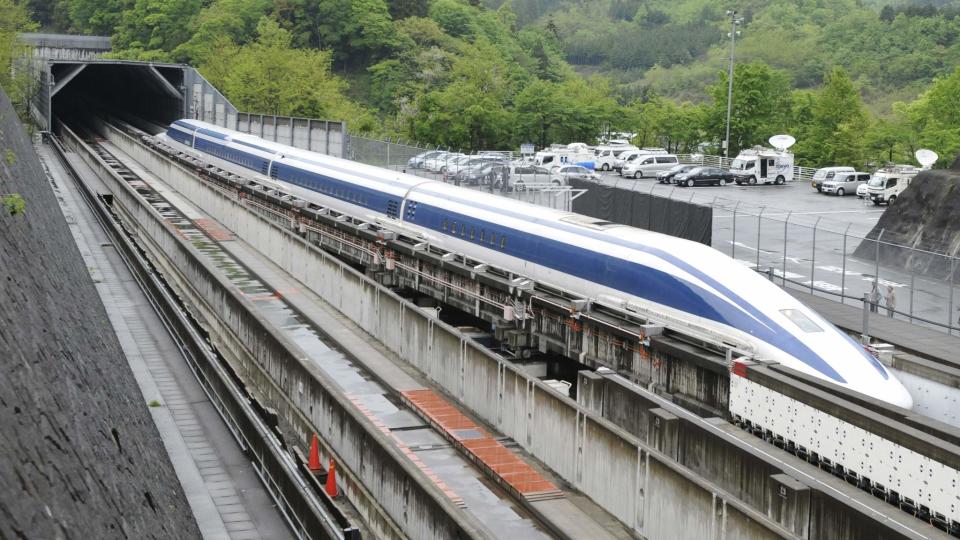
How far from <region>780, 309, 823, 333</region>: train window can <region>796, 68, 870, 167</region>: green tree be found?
72068mm

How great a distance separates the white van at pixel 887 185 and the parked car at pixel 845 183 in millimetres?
4387

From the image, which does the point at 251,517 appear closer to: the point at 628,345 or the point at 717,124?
the point at 628,345

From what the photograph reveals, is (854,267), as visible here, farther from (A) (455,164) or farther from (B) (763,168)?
(B) (763,168)

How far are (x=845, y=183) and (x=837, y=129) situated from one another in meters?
24.9

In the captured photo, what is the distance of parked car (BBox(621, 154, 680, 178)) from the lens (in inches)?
3145

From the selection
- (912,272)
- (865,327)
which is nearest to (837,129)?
(912,272)

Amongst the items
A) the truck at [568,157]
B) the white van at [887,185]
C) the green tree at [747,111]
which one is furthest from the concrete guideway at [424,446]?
the green tree at [747,111]

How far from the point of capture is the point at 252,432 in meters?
21.0

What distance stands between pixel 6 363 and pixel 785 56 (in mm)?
199731

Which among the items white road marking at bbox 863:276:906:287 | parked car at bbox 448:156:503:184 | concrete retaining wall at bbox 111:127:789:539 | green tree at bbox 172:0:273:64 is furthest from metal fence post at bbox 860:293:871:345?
green tree at bbox 172:0:273:64

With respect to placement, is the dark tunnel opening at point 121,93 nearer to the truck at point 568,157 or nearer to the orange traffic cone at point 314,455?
the truck at point 568,157

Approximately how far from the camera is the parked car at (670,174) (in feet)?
248

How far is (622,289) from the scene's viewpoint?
27.4 m

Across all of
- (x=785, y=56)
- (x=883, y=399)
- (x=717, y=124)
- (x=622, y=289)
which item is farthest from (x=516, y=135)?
(x=785, y=56)
